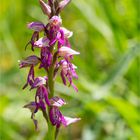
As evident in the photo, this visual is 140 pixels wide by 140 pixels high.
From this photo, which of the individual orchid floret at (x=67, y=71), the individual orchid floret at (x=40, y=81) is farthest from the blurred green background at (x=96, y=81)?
the individual orchid floret at (x=40, y=81)

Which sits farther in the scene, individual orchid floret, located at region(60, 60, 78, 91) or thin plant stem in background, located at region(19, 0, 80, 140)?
individual orchid floret, located at region(60, 60, 78, 91)

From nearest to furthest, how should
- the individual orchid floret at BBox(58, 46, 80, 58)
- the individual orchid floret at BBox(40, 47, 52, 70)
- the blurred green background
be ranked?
1. the individual orchid floret at BBox(40, 47, 52, 70)
2. the individual orchid floret at BBox(58, 46, 80, 58)
3. the blurred green background

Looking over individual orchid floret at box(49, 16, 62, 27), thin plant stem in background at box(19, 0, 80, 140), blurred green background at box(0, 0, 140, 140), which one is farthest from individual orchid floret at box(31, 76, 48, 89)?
blurred green background at box(0, 0, 140, 140)

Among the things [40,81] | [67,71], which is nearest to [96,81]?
[67,71]

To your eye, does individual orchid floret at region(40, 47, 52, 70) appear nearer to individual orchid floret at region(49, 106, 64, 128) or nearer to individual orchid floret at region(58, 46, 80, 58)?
individual orchid floret at region(58, 46, 80, 58)

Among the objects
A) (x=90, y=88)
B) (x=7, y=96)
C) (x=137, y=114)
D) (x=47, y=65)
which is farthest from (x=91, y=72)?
(x=47, y=65)

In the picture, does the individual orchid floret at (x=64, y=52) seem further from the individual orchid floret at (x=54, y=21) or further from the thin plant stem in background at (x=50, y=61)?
the individual orchid floret at (x=54, y=21)

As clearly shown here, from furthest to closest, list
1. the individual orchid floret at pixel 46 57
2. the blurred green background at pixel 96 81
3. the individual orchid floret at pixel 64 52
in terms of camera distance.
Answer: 1. the blurred green background at pixel 96 81
2. the individual orchid floret at pixel 64 52
3. the individual orchid floret at pixel 46 57

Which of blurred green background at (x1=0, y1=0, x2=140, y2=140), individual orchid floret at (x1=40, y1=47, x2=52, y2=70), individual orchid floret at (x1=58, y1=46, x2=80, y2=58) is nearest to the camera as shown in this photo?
individual orchid floret at (x1=40, y1=47, x2=52, y2=70)

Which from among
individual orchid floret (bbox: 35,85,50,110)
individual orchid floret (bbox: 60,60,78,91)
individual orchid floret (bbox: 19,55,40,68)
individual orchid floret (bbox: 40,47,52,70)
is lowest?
individual orchid floret (bbox: 35,85,50,110)
